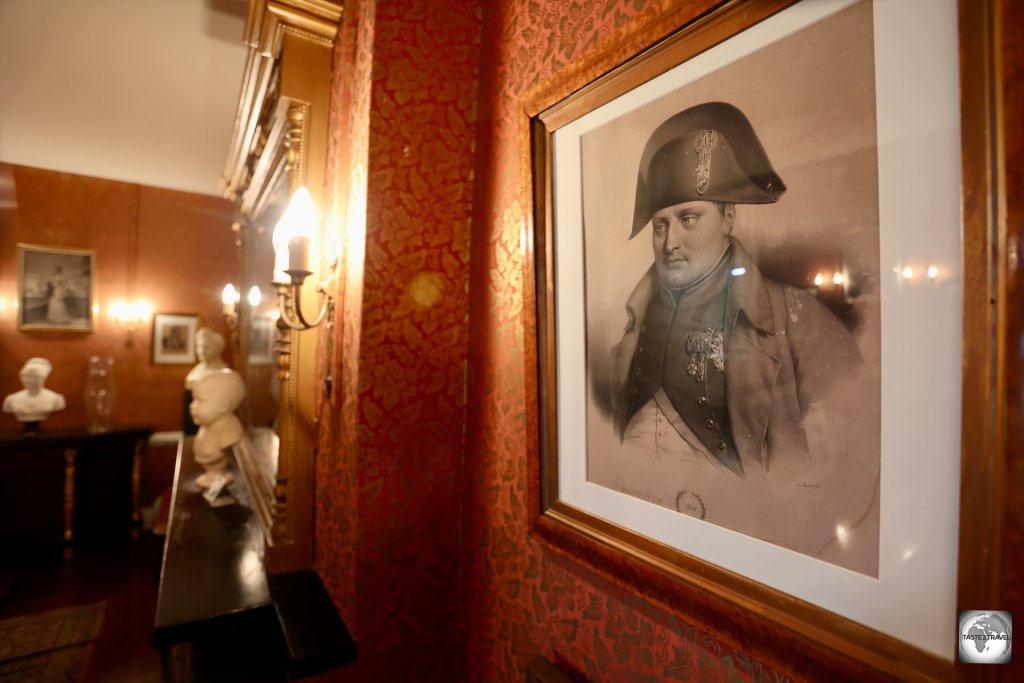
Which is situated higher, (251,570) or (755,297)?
(755,297)

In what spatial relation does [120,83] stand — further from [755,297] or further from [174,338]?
[755,297]

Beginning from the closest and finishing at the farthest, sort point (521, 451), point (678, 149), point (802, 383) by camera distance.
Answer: point (802, 383)
point (678, 149)
point (521, 451)

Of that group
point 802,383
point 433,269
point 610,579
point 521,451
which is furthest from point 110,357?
point 802,383

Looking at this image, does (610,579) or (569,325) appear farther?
(569,325)

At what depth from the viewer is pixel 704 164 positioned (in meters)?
0.71

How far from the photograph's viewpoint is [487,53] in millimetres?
1396

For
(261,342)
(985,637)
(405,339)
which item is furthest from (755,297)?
(261,342)

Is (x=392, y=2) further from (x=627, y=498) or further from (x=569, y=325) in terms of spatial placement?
(x=627, y=498)

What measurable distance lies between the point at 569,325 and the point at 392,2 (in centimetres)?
113

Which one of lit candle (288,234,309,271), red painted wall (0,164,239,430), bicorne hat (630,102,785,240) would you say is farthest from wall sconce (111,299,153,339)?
bicorne hat (630,102,785,240)

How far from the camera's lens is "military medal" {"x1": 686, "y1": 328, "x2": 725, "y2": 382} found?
695mm

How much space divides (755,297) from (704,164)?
0.22 m

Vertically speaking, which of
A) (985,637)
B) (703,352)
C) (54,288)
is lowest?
(985,637)

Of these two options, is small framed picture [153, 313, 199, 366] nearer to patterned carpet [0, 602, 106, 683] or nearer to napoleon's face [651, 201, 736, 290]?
patterned carpet [0, 602, 106, 683]
